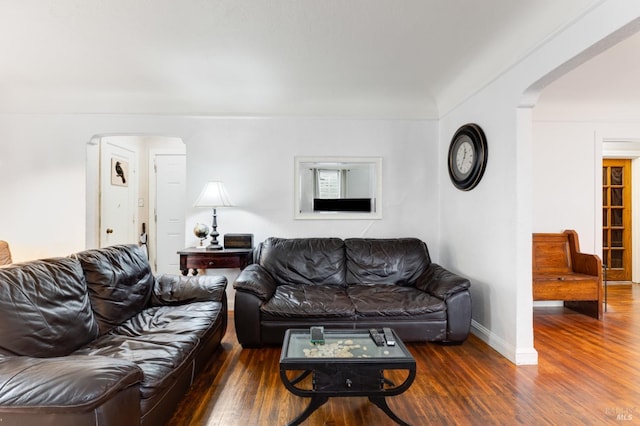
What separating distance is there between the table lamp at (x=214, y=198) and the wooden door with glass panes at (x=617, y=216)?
6100 millimetres

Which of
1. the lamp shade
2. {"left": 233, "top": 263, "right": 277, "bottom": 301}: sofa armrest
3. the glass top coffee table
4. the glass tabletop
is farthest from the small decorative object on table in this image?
the glass top coffee table

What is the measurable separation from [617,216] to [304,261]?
5.56 meters

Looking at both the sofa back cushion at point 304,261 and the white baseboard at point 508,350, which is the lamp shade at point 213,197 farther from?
the white baseboard at point 508,350

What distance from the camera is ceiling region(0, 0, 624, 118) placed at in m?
2.23

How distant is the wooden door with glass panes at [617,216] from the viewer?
5496 mm

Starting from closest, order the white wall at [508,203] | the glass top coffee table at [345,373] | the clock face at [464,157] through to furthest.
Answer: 1. the glass top coffee table at [345,373]
2. the white wall at [508,203]
3. the clock face at [464,157]

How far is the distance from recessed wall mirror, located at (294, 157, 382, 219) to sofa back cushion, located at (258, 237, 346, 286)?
54 cm

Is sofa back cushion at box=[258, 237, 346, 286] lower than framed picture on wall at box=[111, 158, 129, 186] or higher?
lower

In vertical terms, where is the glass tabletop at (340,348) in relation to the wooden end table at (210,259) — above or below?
below

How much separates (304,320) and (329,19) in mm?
2357

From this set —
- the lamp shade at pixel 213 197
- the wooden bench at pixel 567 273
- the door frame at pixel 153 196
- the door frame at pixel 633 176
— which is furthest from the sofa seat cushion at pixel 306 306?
the door frame at pixel 633 176

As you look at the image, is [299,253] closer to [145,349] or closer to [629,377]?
[145,349]

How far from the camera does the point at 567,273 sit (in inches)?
152

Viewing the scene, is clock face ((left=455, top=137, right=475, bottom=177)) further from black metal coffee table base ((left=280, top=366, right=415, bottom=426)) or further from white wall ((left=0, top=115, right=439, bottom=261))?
black metal coffee table base ((left=280, top=366, right=415, bottom=426))
